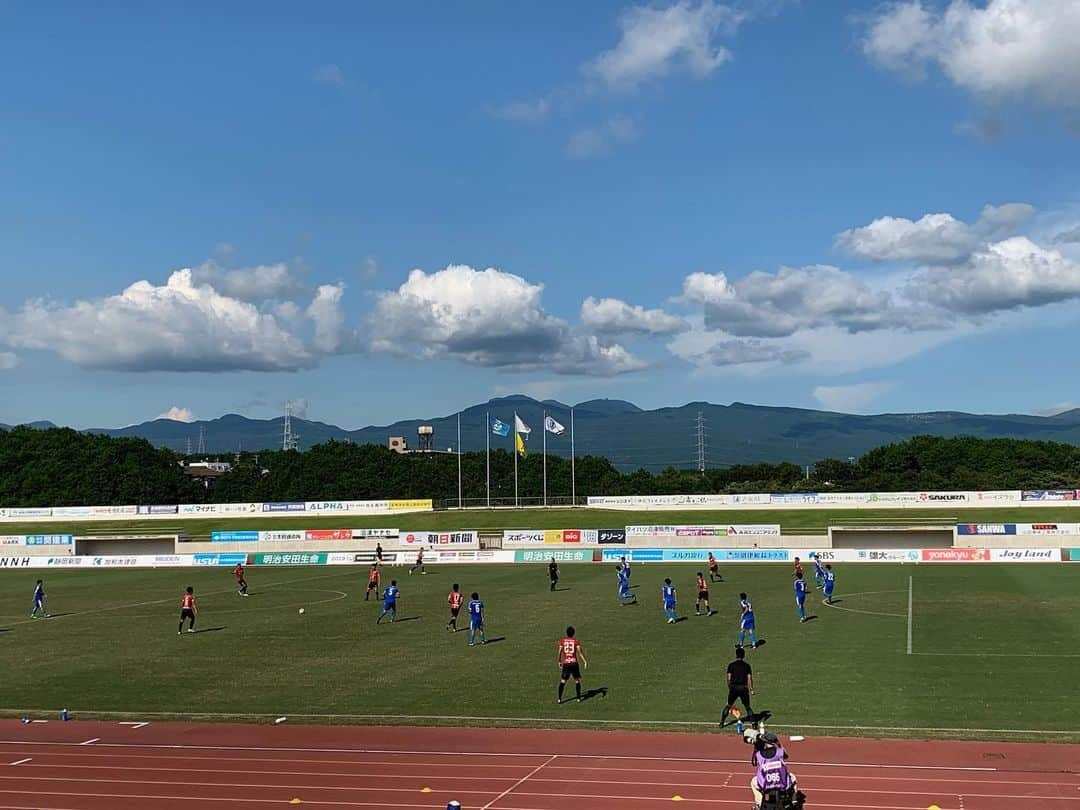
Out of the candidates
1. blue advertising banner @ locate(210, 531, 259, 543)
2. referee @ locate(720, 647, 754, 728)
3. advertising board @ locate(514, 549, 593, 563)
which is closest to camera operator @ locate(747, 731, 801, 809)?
referee @ locate(720, 647, 754, 728)

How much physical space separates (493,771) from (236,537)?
60111mm

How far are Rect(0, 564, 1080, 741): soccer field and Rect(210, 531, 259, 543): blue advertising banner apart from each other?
2382 centimetres

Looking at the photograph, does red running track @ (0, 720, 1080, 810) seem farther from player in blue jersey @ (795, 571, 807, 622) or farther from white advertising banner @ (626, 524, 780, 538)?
white advertising banner @ (626, 524, 780, 538)

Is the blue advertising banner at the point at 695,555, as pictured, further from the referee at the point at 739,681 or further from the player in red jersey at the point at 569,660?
the referee at the point at 739,681

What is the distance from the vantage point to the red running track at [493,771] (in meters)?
15.9

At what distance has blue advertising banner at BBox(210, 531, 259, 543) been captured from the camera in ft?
238

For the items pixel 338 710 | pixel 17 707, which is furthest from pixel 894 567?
pixel 17 707

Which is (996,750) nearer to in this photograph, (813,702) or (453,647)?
(813,702)

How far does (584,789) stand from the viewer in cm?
1650

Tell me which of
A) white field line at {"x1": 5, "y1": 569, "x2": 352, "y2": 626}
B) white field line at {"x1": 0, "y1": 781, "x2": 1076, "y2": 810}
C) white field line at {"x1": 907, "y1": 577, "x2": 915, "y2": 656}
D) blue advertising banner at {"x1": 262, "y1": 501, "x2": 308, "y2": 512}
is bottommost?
white field line at {"x1": 5, "y1": 569, "x2": 352, "y2": 626}

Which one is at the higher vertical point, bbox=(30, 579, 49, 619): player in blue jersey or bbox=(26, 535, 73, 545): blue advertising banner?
bbox=(26, 535, 73, 545): blue advertising banner

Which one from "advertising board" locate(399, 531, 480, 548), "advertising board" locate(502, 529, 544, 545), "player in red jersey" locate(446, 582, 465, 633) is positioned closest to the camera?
"player in red jersey" locate(446, 582, 465, 633)

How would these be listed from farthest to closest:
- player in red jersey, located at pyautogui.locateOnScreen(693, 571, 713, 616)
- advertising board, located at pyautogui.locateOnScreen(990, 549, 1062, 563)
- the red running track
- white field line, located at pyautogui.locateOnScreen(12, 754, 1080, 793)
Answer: advertising board, located at pyautogui.locateOnScreen(990, 549, 1062, 563) < player in red jersey, located at pyautogui.locateOnScreen(693, 571, 713, 616) < white field line, located at pyautogui.locateOnScreen(12, 754, 1080, 793) < the red running track

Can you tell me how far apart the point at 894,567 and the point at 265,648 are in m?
33.7
